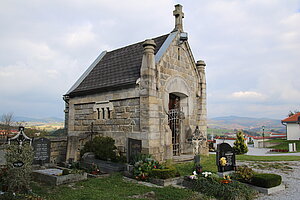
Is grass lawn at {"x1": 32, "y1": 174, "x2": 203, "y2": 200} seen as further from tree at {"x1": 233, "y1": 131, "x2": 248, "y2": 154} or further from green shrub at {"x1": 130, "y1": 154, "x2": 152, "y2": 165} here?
tree at {"x1": 233, "y1": 131, "x2": 248, "y2": 154}

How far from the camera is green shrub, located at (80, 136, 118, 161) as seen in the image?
11922 millimetres

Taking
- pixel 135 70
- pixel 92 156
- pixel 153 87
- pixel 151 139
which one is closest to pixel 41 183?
pixel 92 156

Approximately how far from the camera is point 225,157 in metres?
9.82

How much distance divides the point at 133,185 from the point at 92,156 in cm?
403

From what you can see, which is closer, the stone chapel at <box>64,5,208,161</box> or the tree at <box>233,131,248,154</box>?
the stone chapel at <box>64,5,208,161</box>

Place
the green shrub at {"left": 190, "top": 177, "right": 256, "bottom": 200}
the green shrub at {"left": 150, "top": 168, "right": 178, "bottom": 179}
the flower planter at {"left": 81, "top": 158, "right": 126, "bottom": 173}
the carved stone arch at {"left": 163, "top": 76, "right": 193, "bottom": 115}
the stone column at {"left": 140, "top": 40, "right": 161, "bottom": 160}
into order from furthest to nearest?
the carved stone arch at {"left": 163, "top": 76, "right": 193, "bottom": 115}
the stone column at {"left": 140, "top": 40, "right": 161, "bottom": 160}
the flower planter at {"left": 81, "top": 158, "right": 126, "bottom": 173}
the green shrub at {"left": 150, "top": 168, "right": 178, "bottom": 179}
the green shrub at {"left": 190, "top": 177, "right": 256, "bottom": 200}

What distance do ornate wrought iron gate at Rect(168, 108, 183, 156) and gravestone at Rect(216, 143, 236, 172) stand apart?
4.09 m

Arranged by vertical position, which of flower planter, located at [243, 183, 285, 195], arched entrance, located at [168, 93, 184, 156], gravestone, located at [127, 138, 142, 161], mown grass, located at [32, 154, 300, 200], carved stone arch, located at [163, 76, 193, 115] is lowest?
flower planter, located at [243, 183, 285, 195]

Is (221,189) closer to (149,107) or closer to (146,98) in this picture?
(149,107)

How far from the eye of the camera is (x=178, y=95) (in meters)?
14.7

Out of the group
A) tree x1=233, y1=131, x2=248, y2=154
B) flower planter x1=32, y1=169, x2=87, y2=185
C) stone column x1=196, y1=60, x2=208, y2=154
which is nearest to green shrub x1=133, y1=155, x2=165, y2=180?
flower planter x1=32, y1=169, x2=87, y2=185

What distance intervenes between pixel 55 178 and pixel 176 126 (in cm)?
773

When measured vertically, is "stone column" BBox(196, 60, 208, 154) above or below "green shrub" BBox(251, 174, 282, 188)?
above

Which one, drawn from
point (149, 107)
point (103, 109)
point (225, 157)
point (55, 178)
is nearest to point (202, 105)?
point (149, 107)
